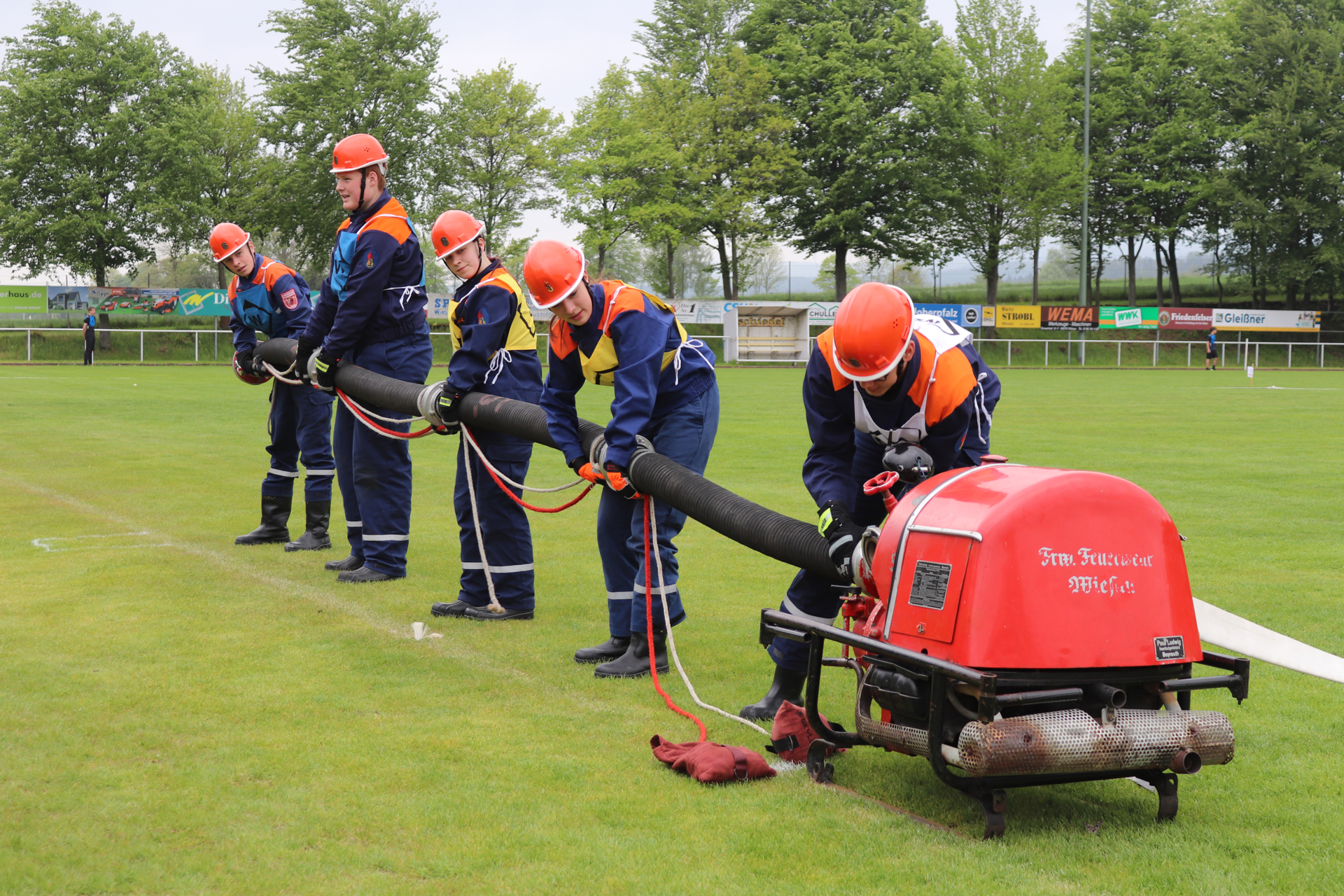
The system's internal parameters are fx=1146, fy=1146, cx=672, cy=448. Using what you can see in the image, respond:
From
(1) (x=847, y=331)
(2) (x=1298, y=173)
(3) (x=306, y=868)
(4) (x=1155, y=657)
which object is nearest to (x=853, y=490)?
(1) (x=847, y=331)

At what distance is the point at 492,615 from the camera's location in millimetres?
6723

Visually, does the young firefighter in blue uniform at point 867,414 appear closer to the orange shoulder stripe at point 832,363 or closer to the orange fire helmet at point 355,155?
the orange shoulder stripe at point 832,363

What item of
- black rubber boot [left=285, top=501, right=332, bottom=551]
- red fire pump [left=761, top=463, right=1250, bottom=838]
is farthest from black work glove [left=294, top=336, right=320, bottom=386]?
red fire pump [left=761, top=463, right=1250, bottom=838]

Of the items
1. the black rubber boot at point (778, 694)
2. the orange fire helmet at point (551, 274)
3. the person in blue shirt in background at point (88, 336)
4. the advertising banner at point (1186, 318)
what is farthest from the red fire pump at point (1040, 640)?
the advertising banner at point (1186, 318)

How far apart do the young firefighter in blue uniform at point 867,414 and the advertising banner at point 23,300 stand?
45.3 m

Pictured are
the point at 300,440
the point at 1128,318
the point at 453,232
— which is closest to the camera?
the point at 453,232

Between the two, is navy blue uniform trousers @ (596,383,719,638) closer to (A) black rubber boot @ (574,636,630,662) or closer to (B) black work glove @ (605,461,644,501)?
(A) black rubber boot @ (574,636,630,662)

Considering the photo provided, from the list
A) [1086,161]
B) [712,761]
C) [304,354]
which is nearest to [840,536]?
[712,761]

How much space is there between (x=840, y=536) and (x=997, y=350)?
1892 inches

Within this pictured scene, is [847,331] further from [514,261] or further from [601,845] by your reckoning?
[514,261]

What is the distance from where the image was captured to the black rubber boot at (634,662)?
18.2 ft

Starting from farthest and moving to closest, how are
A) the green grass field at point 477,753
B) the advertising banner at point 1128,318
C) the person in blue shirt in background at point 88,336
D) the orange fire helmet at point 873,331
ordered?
the advertising banner at point 1128,318
the person in blue shirt in background at point 88,336
the orange fire helmet at point 873,331
the green grass field at point 477,753

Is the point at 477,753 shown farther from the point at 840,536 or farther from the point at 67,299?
the point at 67,299

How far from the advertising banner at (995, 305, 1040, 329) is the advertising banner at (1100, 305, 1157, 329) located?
12.9 ft
